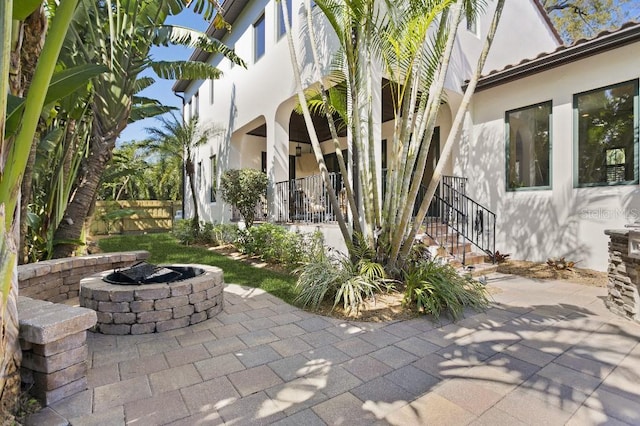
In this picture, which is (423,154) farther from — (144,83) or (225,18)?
(225,18)

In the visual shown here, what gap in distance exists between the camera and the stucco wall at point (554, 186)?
6.32 m

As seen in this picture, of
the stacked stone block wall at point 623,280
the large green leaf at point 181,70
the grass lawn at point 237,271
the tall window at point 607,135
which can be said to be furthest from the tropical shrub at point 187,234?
the tall window at point 607,135

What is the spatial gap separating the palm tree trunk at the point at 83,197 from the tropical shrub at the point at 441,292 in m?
5.56

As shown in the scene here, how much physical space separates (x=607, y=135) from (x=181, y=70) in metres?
9.94

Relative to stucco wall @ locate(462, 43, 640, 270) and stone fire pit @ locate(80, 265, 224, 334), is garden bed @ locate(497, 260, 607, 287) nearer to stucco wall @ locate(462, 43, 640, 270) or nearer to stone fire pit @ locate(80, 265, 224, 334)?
stucco wall @ locate(462, 43, 640, 270)

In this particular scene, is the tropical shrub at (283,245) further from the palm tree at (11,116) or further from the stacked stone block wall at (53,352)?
the palm tree at (11,116)

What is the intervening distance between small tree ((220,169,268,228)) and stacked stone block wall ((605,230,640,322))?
735 cm

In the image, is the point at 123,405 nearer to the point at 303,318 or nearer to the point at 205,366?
the point at 205,366

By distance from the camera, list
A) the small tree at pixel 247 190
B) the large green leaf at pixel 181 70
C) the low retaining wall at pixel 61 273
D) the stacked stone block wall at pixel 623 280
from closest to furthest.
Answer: the stacked stone block wall at pixel 623 280 → the low retaining wall at pixel 61 273 → the large green leaf at pixel 181 70 → the small tree at pixel 247 190

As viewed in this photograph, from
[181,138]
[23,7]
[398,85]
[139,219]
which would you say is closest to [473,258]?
[398,85]

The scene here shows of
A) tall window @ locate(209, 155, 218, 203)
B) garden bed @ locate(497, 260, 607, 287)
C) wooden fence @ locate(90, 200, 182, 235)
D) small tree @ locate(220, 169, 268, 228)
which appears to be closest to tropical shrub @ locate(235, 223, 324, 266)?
small tree @ locate(220, 169, 268, 228)

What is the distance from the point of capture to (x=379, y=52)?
204 inches

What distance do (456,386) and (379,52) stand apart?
4.82 meters

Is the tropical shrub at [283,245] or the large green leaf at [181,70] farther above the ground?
the large green leaf at [181,70]
